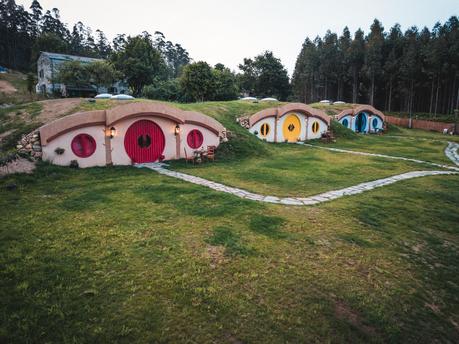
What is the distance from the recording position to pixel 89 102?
18.3 m

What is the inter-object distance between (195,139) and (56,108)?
859 cm

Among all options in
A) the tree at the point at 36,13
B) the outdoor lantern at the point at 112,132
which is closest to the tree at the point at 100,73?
the outdoor lantern at the point at 112,132

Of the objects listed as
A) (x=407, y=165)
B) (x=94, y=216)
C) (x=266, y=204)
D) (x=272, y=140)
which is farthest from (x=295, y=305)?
(x=272, y=140)

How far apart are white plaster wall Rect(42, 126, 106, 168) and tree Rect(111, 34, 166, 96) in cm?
2910

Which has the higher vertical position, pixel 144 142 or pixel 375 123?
pixel 375 123

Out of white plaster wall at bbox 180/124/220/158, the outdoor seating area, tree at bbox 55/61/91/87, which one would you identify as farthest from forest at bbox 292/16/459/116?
tree at bbox 55/61/91/87

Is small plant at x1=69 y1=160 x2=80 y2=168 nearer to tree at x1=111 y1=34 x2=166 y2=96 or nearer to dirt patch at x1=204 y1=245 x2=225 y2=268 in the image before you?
dirt patch at x1=204 y1=245 x2=225 y2=268

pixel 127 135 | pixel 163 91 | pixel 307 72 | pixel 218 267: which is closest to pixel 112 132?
pixel 127 135

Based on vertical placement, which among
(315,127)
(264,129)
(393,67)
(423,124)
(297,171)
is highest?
(393,67)

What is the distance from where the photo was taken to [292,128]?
1049 inches

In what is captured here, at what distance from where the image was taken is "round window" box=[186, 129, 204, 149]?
17.7 m

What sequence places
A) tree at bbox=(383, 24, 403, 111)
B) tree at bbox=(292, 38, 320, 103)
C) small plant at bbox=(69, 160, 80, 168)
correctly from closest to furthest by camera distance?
small plant at bbox=(69, 160, 80, 168) < tree at bbox=(383, 24, 403, 111) < tree at bbox=(292, 38, 320, 103)

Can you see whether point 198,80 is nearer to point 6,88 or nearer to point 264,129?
point 264,129

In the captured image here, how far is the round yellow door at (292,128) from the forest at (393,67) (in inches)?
1295
